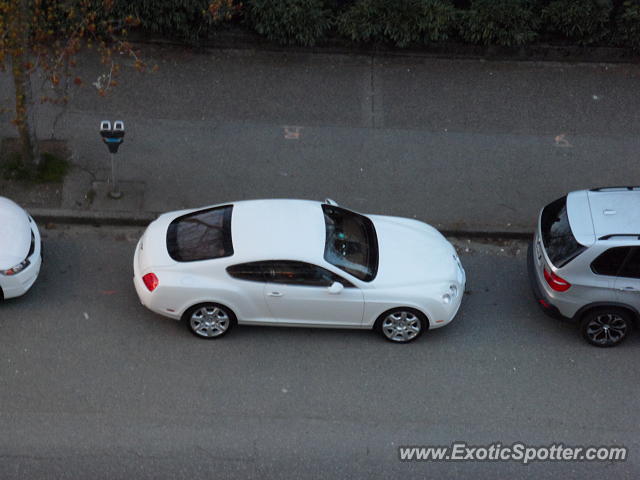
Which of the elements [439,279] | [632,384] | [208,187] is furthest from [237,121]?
[632,384]

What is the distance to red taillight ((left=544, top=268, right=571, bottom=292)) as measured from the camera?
967 cm

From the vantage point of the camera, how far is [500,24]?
48.5 feet

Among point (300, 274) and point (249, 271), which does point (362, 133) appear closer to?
point (300, 274)

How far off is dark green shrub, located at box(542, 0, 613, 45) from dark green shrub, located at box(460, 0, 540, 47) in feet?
1.18

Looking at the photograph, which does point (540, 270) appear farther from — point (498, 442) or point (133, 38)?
point (133, 38)

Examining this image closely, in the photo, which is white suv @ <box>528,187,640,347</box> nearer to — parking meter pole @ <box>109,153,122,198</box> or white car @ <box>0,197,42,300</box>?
parking meter pole @ <box>109,153,122,198</box>

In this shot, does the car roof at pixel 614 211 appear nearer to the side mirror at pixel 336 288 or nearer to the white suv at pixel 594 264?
the white suv at pixel 594 264

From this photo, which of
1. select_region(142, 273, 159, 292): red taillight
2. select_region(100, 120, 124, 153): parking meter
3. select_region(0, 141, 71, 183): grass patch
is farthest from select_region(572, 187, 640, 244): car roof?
select_region(0, 141, 71, 183): grass patch

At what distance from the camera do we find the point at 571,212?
32.8ft

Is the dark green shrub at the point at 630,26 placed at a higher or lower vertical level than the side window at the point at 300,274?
higher

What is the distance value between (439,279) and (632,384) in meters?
2.56

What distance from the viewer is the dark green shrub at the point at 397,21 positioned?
571 inches

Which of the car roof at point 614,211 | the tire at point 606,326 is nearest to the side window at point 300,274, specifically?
the tire at point 606,326

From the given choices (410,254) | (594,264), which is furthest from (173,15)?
(594,264)
